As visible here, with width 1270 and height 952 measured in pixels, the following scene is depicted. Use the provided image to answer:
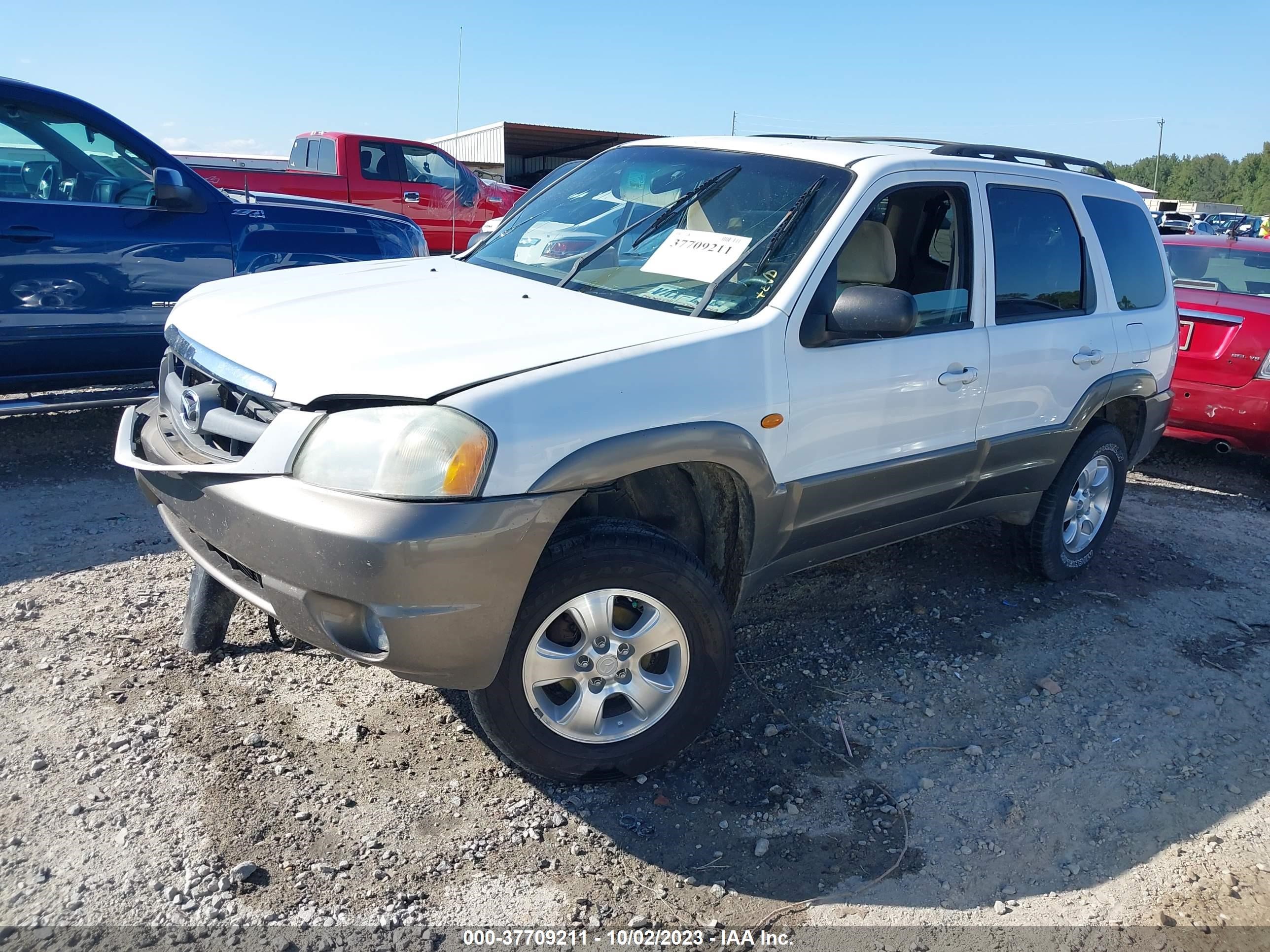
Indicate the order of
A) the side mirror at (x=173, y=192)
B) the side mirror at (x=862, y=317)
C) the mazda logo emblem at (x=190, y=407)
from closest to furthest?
the mazda logo emblem at (x=190, y=407) < the side mirror at (x=862, y=317) < the side mirror at (x=173, y=192)

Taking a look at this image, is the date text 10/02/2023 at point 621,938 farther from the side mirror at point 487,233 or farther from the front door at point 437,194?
the front door at point 437,194

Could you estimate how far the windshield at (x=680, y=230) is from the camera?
3.25m

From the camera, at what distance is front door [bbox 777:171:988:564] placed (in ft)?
10.6

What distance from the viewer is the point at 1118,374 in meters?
4.57

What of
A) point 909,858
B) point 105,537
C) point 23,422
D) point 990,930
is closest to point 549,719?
point 909,858

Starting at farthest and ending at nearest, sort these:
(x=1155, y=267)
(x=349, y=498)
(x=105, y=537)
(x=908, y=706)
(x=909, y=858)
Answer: (x=1155, y=267), (x=105, y=537), (x=908, y=706), (x=909, y=858), (x=349, y=498)

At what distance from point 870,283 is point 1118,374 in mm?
1641

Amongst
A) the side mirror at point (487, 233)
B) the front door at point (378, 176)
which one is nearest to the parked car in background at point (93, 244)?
the side mirror at point (487, 233)

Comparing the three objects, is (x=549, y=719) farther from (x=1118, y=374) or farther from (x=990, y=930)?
(x=1118, y=374)

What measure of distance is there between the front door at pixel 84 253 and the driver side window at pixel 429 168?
8.32 meters

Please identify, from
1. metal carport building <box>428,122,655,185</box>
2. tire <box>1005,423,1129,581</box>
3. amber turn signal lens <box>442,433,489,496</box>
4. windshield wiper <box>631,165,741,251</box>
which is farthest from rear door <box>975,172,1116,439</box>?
metal carport building <box>428,122,655,185</box>

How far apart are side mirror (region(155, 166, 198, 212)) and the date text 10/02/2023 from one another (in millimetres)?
4473

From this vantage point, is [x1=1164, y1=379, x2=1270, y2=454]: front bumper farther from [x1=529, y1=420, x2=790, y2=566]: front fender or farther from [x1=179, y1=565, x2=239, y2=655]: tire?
[x1=179, y1=565, x2=239, y2=655]: tire

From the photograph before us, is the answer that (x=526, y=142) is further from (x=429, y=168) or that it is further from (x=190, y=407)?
(x=190, y=407)
